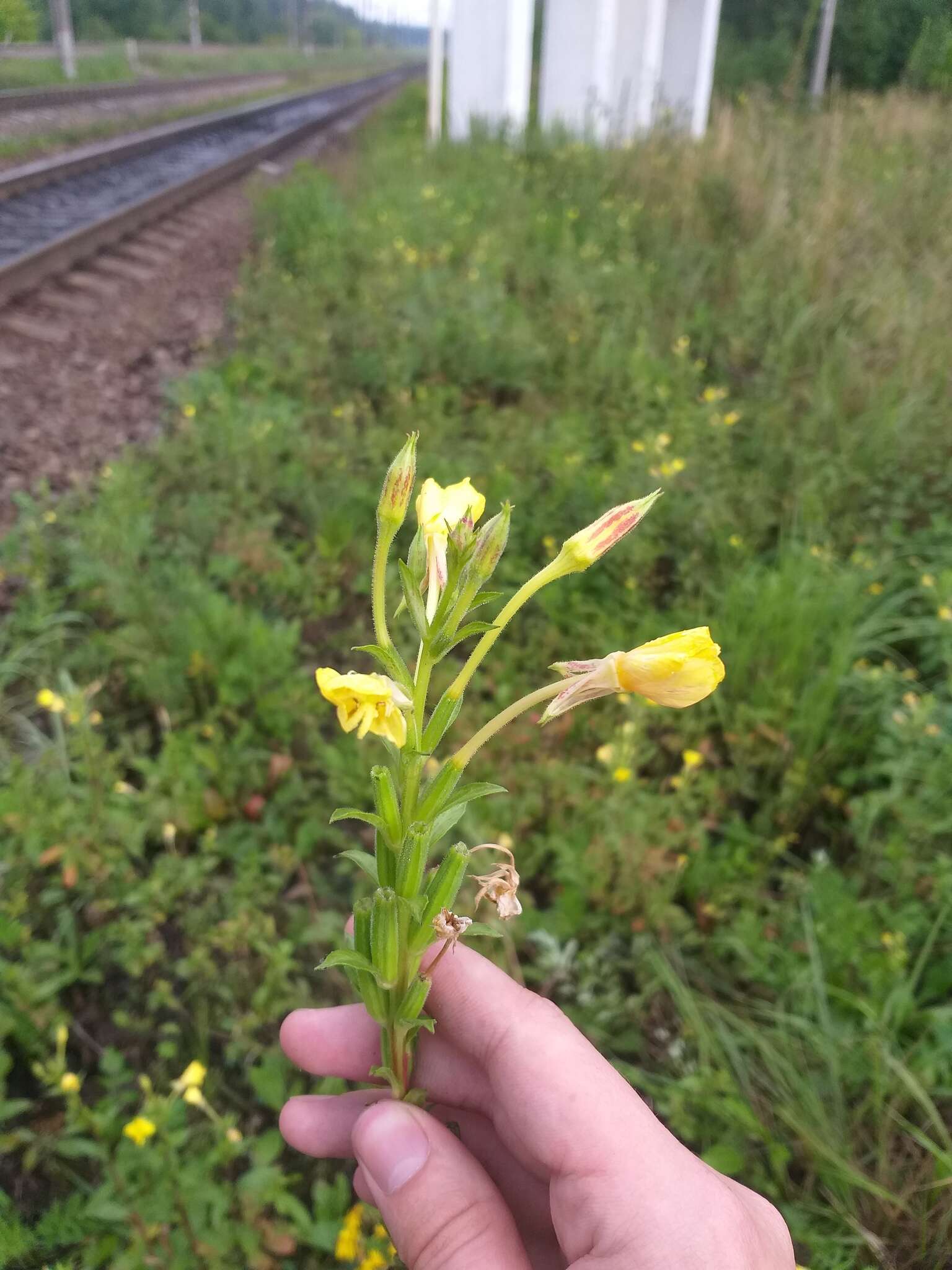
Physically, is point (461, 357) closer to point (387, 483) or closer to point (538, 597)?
point (538, 597)

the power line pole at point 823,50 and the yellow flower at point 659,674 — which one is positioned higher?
the power line pole at point 823,50

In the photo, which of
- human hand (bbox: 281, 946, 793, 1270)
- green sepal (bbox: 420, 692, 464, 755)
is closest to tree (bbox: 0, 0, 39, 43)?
green sepal (bbox: 420, 692, 464, 755)

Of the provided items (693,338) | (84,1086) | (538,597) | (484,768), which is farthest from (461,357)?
(84,1086)

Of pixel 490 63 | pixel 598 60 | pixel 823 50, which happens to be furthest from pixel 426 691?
pixel 490 63

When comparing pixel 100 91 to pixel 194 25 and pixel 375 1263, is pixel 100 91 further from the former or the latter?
pixel 375 1263

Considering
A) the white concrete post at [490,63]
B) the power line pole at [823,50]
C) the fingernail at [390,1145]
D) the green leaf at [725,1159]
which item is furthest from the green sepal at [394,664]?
the white concrete post at [490,63]

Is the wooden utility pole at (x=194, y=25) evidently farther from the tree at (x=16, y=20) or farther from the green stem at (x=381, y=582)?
the green stem at (x=381, y=582)
